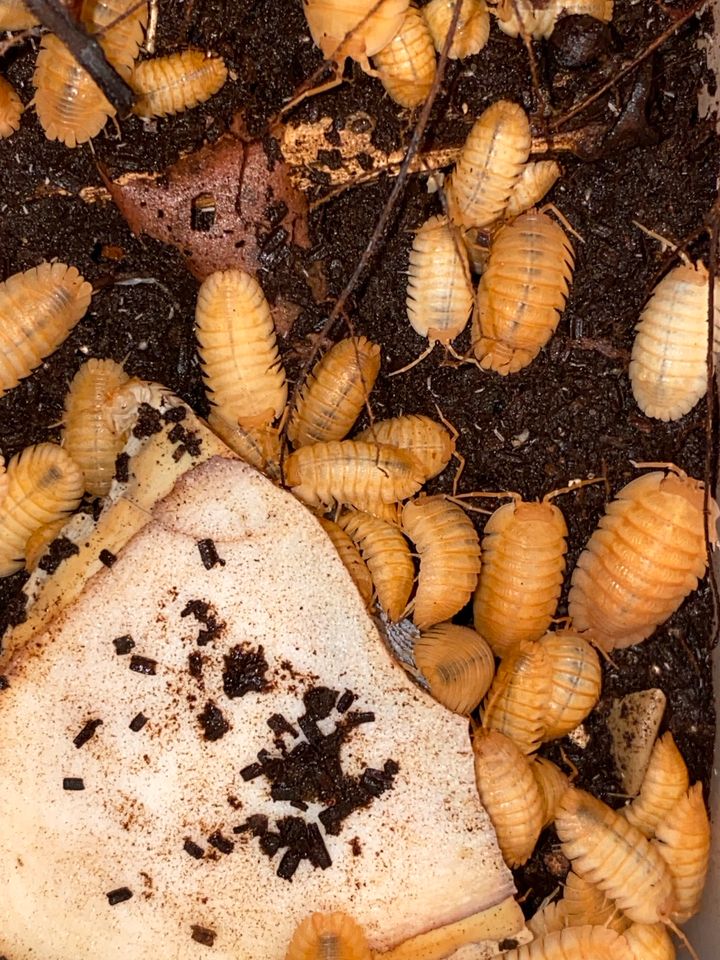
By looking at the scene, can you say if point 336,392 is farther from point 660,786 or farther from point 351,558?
point 660,786

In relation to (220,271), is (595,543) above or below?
below

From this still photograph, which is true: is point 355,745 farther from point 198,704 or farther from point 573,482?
point 573,482

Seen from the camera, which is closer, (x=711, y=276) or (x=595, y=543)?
(x=711, y=276)

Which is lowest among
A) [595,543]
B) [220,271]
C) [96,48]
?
[595,543]

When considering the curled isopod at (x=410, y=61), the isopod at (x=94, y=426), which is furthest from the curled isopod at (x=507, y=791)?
the curled isopod at (x=410, y=61)

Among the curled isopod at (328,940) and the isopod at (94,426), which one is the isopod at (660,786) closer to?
the curled isopod at (328,940)

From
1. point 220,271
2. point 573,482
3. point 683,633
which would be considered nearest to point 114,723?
point 220,271

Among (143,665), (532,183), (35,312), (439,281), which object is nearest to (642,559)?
(439,281)
